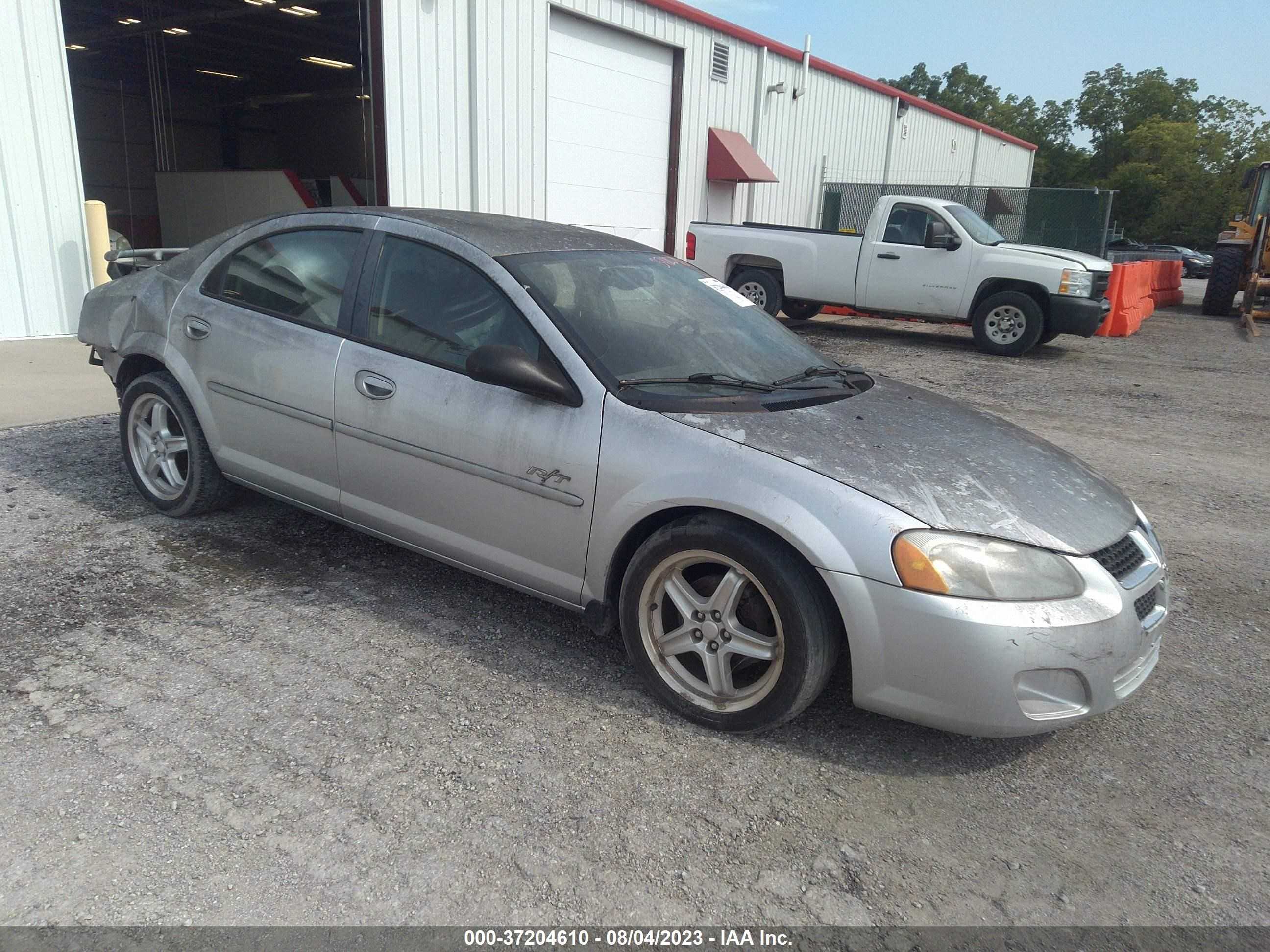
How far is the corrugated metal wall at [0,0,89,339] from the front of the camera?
8.84m

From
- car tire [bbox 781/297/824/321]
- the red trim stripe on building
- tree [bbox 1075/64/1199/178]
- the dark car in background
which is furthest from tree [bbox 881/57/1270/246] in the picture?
car tire [bbox 781/297/824/321]

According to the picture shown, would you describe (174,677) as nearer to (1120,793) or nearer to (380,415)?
(380,415)

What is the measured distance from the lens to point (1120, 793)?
280 centimetres

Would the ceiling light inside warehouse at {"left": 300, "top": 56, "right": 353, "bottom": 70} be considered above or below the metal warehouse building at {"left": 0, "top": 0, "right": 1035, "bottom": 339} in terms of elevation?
above

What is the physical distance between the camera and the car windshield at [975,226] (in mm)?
12016

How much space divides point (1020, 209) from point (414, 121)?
1424cm

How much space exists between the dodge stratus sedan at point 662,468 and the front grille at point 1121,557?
0.03 feet

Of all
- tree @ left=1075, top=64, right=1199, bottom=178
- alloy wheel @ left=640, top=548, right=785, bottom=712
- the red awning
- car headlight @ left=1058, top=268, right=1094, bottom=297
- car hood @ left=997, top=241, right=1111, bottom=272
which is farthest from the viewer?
tree @ left=1075, top=64, right=1199, bottom=178

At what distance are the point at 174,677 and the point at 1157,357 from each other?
1281 centimetres

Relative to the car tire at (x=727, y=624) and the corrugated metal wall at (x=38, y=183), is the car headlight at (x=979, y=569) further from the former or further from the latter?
the corrugated metal wall at (x=38, y=183)

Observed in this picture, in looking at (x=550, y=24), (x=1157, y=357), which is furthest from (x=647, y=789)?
(x=550, y=24)

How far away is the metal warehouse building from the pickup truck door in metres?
5.01

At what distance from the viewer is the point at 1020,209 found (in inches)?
810

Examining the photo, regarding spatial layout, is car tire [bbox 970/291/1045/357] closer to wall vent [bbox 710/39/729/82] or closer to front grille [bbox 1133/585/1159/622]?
wall vent [bbox 710/39/729/82]
